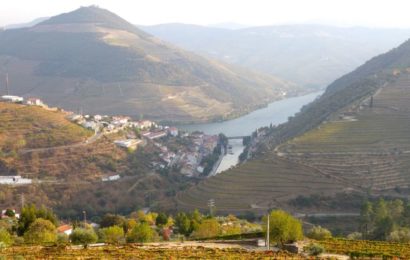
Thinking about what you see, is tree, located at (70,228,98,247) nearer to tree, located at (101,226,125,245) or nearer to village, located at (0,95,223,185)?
tree, located at (101,226,125,245)

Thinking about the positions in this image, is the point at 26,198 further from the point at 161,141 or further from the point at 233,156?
the point at 233,156

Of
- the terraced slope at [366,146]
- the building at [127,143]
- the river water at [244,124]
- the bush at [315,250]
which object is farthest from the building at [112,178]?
the bush at [315,250]

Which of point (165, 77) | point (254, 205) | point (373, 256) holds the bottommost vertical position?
point (254, 205)

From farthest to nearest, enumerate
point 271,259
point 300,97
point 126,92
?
1. point 300,97
2. point 126,92
3. point 271,259

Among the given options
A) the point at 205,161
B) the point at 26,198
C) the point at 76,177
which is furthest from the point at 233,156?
the point at 26,198

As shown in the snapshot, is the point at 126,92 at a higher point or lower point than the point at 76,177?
higher

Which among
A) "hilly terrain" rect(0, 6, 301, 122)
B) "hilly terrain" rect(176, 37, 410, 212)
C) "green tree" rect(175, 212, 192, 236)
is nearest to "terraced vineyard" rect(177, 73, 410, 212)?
"hilly terrain" rect(176, 37, 410, 212)

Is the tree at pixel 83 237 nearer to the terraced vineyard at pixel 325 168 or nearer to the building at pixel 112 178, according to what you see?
the terraced vineyard at pixel 325 168
